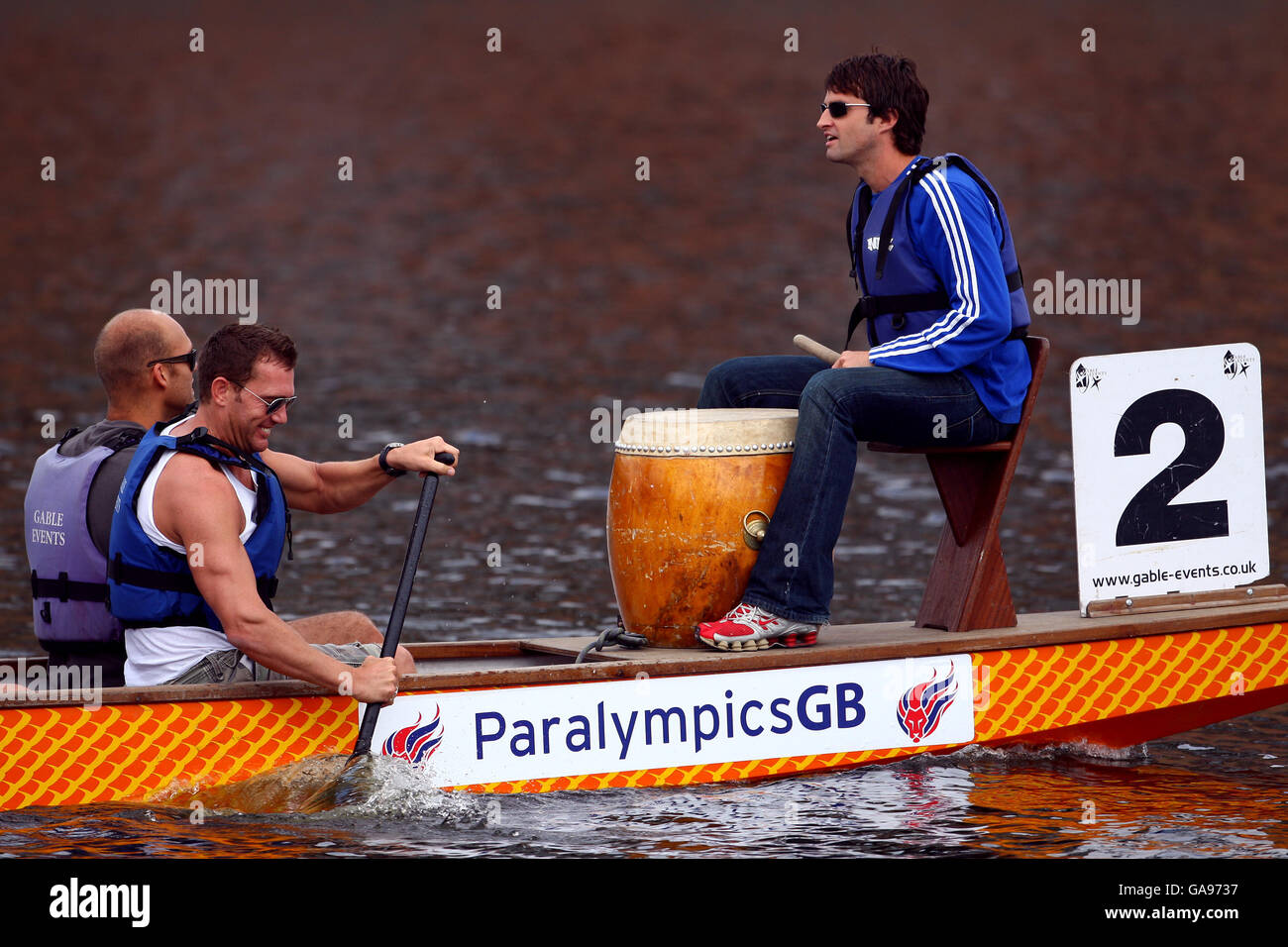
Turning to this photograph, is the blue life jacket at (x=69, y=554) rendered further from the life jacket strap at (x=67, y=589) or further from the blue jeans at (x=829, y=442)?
the blue jeans at (x=829, y=442)

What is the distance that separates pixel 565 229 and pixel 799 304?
4.92 meters

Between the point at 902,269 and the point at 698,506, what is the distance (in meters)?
1.11

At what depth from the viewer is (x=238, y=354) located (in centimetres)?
602

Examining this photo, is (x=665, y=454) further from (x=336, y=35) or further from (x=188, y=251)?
(x=336, y=35)

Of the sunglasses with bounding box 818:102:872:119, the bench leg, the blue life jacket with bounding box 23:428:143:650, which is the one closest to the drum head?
the bench leg

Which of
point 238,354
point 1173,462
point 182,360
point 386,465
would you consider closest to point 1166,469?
point 1173,462

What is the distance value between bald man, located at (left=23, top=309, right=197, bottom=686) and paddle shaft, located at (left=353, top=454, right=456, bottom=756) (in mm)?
892

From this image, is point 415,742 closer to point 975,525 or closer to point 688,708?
point 688,708

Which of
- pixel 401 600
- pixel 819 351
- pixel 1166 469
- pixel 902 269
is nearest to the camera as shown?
pixel 401 600

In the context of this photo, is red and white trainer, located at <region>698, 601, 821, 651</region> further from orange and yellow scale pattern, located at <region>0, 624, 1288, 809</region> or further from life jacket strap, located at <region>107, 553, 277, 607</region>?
life jacket strap, located at <region>107, 553, 277, 607</region>

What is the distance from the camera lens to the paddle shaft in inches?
243

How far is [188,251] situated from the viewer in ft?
Result: 73.2
